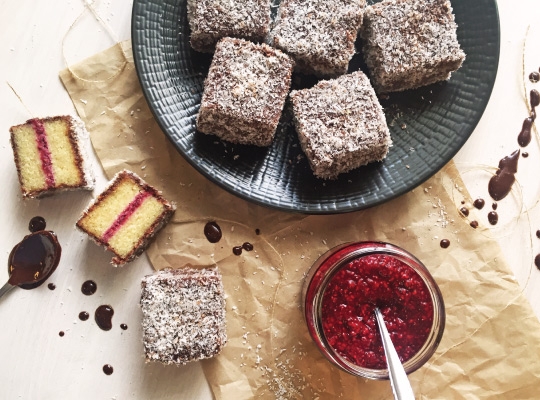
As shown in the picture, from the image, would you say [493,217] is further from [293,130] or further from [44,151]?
[44,151]

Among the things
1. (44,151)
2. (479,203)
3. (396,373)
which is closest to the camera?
(396,373)

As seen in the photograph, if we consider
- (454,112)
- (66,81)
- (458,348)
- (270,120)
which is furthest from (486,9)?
(66,81)

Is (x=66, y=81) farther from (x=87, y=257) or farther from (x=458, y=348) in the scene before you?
(x=458, y=348)

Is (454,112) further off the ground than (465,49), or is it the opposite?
(465,49)

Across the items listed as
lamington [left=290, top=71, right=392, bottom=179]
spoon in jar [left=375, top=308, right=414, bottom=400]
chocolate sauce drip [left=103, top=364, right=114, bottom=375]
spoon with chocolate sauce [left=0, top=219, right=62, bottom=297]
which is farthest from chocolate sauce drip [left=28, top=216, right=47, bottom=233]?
spoon in jar [left=375, top=308, right=414, bottom=400]

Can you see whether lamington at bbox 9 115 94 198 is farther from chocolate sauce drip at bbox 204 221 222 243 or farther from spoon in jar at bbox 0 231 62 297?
chocolate sauce drip at bbox 204 221 222 243

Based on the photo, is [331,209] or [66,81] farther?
[66,81]

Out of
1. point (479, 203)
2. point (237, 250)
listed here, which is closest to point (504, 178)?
point (479, 203)
